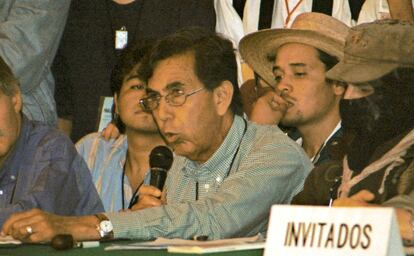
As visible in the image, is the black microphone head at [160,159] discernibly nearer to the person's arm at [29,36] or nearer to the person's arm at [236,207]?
the person's arm at [236,207]

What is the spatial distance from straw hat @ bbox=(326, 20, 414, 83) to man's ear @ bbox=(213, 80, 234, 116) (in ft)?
1.62

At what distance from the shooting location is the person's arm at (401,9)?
6.02 m

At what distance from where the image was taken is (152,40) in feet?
21.0

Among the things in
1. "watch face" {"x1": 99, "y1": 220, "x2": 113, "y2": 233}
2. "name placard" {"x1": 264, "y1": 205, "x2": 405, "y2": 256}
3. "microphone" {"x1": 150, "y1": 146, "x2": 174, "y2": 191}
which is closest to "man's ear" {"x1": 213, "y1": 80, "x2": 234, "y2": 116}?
"microphone" {"x1": 150, "y1": 146, "x2": 174, "y2": 191}

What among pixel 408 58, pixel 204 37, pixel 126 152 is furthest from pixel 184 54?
pixel 126 152

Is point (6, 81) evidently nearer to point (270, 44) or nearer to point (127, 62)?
point (127, 62)

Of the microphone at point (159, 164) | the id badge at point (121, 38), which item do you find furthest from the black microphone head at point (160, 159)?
the id badge at point (121, 38)

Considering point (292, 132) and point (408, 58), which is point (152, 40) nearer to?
point (292, 132)

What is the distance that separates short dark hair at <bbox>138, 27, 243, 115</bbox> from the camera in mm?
5273

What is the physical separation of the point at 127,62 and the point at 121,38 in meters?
0.44

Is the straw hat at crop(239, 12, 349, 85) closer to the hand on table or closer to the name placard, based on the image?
the hand on table

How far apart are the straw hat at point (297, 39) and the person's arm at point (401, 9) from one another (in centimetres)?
33

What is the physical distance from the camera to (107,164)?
21.4 ft

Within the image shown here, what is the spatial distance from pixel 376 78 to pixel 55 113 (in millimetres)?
2255
